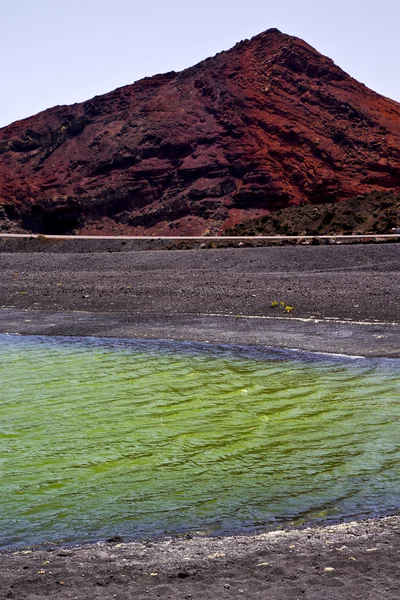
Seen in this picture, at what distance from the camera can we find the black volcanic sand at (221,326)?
448 cm

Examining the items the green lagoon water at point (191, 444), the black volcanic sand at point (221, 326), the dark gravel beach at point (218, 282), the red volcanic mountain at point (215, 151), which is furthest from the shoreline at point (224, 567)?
the red volcanic mountain at point (215, 151)

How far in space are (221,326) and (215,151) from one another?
142ft

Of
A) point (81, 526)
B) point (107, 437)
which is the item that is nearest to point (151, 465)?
point (107, 437)

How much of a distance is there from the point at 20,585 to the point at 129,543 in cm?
100

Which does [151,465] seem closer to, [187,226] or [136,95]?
[187,226]

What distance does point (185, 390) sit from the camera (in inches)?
427

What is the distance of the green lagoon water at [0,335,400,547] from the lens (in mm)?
5992

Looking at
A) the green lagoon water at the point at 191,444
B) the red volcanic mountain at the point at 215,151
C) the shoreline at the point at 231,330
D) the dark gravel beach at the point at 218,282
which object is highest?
the red volcanic mountain at the point at 215,151

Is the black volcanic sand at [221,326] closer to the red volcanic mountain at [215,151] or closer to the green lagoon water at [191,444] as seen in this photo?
the green lagoon water at [191,444]

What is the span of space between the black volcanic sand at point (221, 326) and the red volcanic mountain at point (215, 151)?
24222 millimetres

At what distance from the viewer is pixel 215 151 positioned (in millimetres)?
58000

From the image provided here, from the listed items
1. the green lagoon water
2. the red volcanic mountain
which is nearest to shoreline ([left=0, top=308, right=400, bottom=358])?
the green lagoon water

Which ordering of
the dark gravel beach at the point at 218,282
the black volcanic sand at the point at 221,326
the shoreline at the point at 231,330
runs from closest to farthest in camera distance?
the black volcanic sand at the point at 221,326
the shoreline at the point at 231,330
the dark gravel beach at the point at 218,282

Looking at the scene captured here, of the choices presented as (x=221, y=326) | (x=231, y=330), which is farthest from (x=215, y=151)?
(x=231, y=330)
